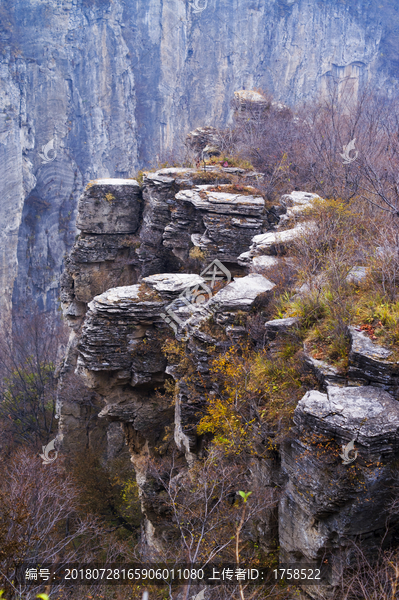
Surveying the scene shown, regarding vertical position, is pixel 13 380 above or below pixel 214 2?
below

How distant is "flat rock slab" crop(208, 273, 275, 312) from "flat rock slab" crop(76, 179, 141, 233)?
468 inches

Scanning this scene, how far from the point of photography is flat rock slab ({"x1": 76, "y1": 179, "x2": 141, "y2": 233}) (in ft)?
64.6

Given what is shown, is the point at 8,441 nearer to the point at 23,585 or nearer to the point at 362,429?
the point at 23,585

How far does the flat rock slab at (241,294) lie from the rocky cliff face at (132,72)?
32.8 meters

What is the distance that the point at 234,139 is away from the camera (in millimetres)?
22438

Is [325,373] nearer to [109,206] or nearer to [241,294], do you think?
[241,294]

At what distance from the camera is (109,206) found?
19922mm

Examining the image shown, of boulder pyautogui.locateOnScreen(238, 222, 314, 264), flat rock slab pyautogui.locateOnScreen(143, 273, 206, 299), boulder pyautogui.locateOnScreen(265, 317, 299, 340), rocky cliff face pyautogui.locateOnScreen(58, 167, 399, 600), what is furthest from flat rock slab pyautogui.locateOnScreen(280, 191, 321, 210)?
boulder pyautogui.locateOnScreen(265, 317, 299, 340)

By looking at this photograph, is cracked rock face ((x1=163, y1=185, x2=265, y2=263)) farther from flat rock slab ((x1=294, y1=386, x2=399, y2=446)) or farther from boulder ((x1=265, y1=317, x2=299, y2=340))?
flat rock slab ((x1=294, y1=386, x2=399, y2=446))

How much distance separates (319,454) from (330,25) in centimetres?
5136

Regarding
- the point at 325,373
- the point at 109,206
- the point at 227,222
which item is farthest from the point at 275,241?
the point at 109,206

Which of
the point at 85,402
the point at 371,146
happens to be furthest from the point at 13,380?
the point at 371,146

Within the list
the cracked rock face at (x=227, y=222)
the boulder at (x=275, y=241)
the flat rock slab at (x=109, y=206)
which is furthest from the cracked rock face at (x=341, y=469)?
the flat rock slab at (x=109, y=206)

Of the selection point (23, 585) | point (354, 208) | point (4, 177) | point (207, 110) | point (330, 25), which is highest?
point (330, 25)
